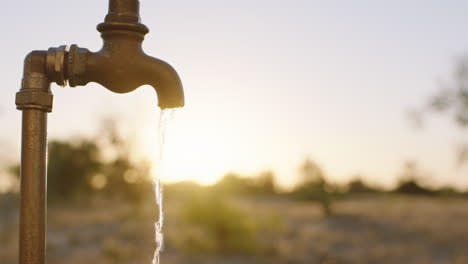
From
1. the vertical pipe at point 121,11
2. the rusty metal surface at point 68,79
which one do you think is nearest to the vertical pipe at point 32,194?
the rusty metal surface at point 68,79

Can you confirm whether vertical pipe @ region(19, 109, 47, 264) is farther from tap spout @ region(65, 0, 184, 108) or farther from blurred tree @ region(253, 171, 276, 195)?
blurred tree @ region(253, 171, 276, 195)

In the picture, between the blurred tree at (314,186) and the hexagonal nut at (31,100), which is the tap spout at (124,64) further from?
the blurred tree at (314,186)

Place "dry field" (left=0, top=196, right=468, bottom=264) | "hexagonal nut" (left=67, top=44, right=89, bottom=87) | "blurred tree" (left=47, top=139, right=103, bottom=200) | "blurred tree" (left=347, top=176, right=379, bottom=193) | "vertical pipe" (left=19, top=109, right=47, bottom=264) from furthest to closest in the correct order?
"blurred tree" (left=347, top=176, right=379, bottom=193), "blurred tree" (left=47, top=139, right=103, bottom=200), "dry field" (left=0, top=196, right=468, bottom=264), "hexagonal nut" (left=67, top=44, right=89, bottom=87), "vertical pipe" (left=19, top=109, right=47, bottom=264)

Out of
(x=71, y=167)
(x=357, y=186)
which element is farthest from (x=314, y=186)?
(x=357, y=186)

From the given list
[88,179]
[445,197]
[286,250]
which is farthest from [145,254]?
[445,197]

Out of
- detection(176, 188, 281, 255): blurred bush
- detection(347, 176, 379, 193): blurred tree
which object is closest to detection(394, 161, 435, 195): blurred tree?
detection(347, 176, 379, 193): blurred tree

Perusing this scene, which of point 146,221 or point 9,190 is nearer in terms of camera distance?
point 146,221

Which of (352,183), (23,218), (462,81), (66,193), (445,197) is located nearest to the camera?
(23,218)

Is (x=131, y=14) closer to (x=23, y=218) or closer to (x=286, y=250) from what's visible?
(x=23, y=218)

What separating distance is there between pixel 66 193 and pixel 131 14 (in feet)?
93.2

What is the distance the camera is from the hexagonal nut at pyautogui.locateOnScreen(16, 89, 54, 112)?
6.40ft

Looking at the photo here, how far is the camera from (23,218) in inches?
75.9

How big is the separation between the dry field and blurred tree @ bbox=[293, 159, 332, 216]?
0.66 m

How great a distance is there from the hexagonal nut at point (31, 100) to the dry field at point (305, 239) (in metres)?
10.3
